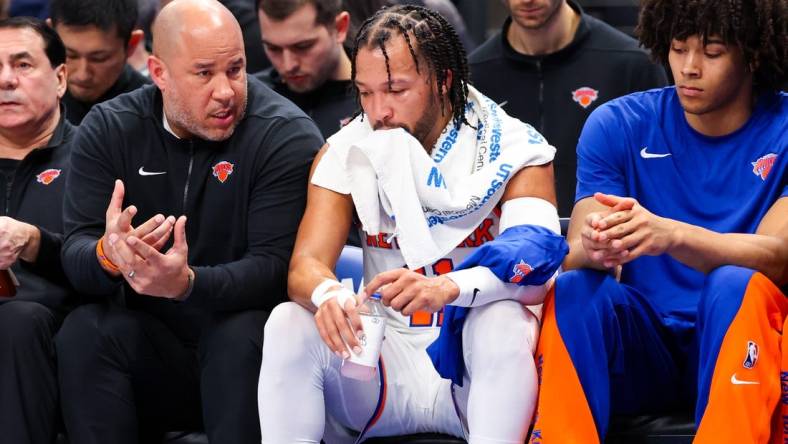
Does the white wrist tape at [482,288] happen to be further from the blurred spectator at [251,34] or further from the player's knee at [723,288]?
the blurred spectator at [251,34]

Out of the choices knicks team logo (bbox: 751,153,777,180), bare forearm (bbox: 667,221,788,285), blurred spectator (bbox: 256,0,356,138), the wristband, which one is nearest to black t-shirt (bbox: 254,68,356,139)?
blurred spectator (bbox: 256,0,356,138)

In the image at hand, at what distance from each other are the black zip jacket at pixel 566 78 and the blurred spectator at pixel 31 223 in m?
1.45

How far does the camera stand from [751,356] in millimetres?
2566

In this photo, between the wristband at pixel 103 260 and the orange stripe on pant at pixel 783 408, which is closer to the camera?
the orange stripe on pant at pixel 783 408

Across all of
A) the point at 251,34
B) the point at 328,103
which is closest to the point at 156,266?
the point at 328,103

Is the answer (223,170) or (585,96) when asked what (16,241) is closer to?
(223,170)

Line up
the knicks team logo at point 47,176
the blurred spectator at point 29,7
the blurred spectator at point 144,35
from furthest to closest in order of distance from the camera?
the blurred spectator at point 29,7 < the blurred spectator at point 144,35 < the knicks team logo at point 47,176

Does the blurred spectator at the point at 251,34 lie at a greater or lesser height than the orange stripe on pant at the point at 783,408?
greater

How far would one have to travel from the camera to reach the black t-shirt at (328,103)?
4344 mm

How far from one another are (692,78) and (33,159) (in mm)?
1863

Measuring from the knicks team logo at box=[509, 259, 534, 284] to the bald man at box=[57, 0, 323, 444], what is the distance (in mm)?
665

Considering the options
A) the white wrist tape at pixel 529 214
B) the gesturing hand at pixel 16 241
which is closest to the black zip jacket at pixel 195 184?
the gesturing hand at pixel 16 241

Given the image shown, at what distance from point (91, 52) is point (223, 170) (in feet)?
4.41

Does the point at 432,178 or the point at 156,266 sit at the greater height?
the point at 432,178
